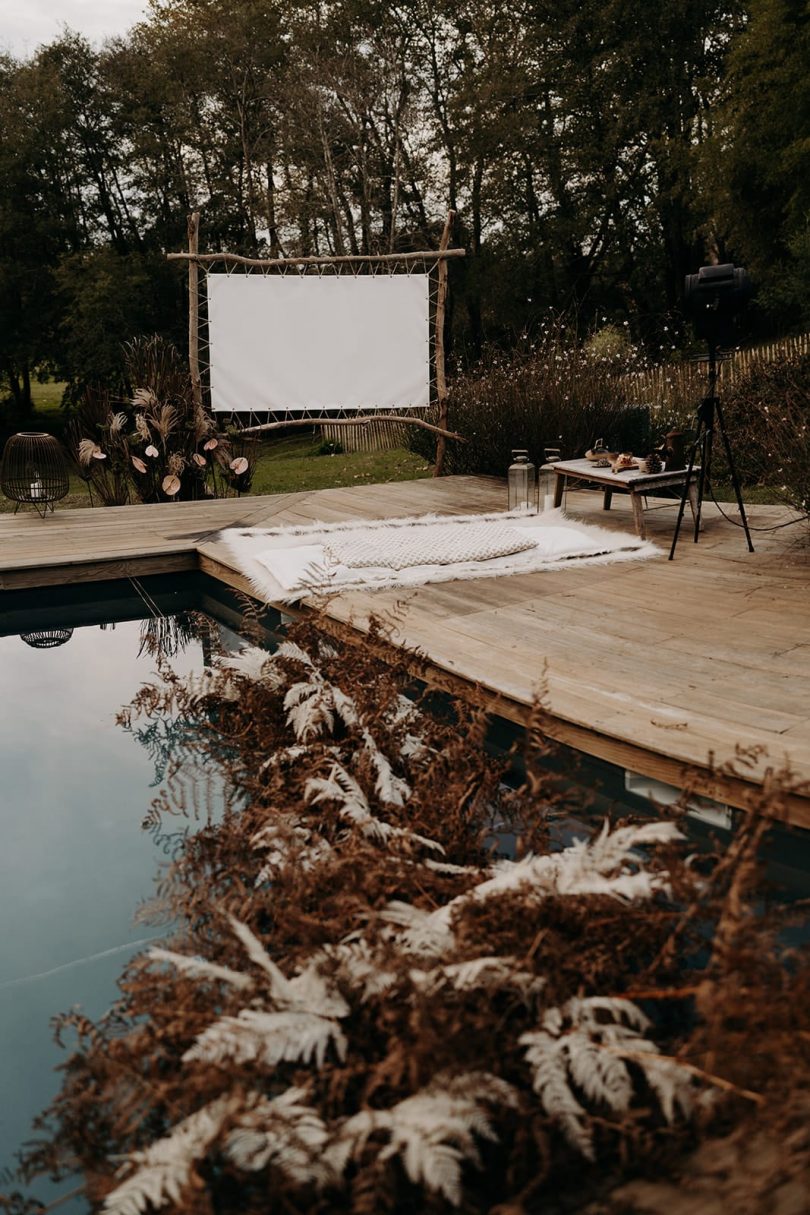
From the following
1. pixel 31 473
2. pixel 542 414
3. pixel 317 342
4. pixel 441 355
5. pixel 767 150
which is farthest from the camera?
pixel 767 150

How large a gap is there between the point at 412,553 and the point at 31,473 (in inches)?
138

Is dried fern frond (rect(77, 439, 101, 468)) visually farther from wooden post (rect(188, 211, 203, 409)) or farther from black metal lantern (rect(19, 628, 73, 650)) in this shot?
black metal lantern (rect(19, 628, 73, 650))

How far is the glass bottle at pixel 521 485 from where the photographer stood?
581cm

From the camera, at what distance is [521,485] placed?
5.83 m

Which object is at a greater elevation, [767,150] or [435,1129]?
[767,150]

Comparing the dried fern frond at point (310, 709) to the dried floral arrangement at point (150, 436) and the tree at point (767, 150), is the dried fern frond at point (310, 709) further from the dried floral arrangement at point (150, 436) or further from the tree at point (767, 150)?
Answer: the tree at point (767, 150)

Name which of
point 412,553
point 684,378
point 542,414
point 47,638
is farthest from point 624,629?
point 684,378

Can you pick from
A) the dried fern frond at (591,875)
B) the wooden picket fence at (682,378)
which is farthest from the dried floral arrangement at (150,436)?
the dried fern frond at (591,875)

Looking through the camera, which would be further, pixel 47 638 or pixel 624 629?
pixel 47 638

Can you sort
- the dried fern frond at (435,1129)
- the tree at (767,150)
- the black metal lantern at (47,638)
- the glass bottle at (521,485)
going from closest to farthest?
1. the dried fern frond at (435,1129)
2. the black metal lantern at (47,638)
3. the glass bottle at (521,485)
4. the tree at (767,150)

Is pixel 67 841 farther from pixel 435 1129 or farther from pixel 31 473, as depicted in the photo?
pixel 31 473

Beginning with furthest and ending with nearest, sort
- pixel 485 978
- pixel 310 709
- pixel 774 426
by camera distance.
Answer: pixel 774 426 < pixel 310 709 < pixel 485 978

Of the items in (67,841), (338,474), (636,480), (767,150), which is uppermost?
(767,150)

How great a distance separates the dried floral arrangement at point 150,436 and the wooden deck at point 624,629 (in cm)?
92
